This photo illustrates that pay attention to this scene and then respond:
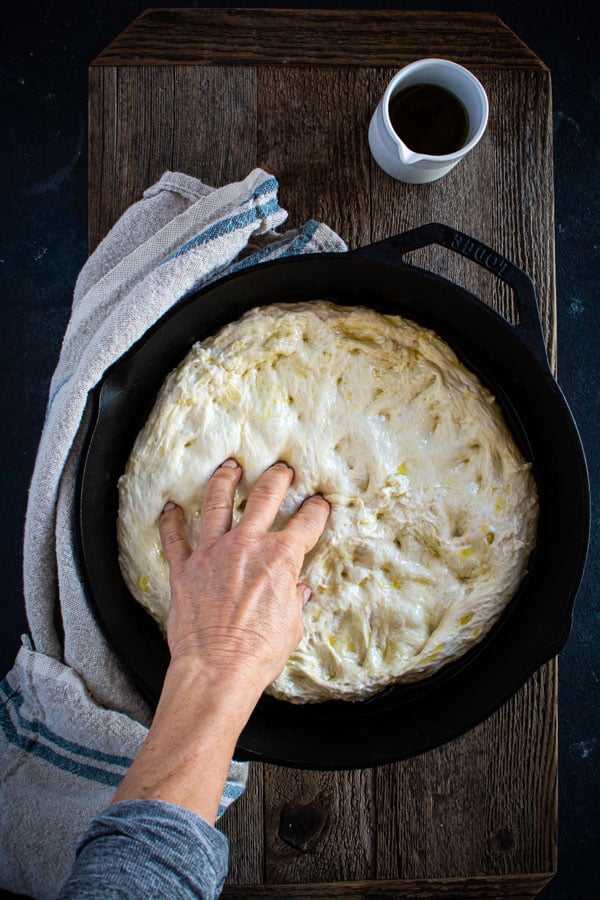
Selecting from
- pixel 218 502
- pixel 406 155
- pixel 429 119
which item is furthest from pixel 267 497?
pixel 429 119

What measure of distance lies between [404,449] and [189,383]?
0.28m

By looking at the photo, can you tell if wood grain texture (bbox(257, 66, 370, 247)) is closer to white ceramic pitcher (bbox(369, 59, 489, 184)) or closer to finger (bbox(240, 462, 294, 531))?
white ceramic pitcher (bbox(369, 59, 489, 184))

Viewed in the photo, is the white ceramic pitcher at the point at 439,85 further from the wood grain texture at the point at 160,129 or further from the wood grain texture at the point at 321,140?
the wood grain texture at the point at 160,129

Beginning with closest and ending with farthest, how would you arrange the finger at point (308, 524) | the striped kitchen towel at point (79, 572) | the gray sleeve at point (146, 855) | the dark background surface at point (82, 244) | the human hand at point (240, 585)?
the gray sleeve at point (146, 855), the human hand at point (240, 585), the finger at point (308, 524), the striped kitchen towel at point (79, 572), the dark background surface at point (82, 244)

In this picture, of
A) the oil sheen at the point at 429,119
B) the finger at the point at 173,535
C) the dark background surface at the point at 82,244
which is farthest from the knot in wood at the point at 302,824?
the oil sheen at the point at 429,119

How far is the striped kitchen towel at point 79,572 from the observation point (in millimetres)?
890

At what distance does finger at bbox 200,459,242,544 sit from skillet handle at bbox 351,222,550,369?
0.30m

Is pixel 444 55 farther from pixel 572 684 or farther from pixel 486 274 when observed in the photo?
pixel 572 684

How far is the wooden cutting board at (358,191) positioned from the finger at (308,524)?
422mm

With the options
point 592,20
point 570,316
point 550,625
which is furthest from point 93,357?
point 592,20

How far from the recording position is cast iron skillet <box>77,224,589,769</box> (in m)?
0.84

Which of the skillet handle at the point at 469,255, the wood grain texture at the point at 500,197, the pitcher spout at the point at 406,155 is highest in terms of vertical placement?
the wood grain texture at the point at 500,197

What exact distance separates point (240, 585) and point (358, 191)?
2.07 feet

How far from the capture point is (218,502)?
0.79m
